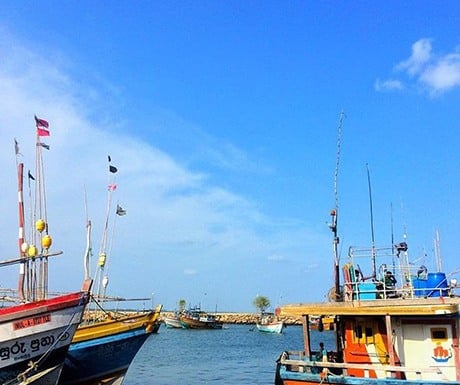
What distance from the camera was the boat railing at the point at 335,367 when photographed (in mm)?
14102

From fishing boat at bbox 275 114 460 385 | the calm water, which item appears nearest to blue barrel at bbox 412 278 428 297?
fishing boat at bbox 275 114 460 385

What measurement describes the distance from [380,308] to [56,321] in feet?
29.5

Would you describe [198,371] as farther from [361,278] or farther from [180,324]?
[180,324]

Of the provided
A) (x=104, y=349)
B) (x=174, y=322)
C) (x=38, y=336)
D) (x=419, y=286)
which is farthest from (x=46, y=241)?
(x=174, y=322)

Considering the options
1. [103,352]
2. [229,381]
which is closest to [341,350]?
[103,352]

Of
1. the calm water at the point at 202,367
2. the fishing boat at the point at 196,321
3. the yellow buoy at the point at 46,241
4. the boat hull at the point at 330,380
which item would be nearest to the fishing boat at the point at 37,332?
the yellow buoy at the point at 46,241

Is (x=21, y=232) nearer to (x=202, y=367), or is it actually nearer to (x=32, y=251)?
(x=32, y=251)

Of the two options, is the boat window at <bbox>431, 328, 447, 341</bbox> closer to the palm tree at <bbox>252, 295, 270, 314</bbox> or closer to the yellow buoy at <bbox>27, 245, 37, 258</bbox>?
the yellow buoy at <bbox>27, 245, 37, 258</bbox>

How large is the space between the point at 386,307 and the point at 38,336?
31.4ft

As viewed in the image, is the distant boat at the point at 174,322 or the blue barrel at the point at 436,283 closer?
the blue barrel at the point at 436,283

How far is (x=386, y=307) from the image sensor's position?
1484 centimetres

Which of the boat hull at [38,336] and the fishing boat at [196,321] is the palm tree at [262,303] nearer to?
the fishing boat at [196,321]

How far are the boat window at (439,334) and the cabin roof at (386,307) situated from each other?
0.75 m

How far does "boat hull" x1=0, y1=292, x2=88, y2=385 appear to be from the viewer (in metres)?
14.8
